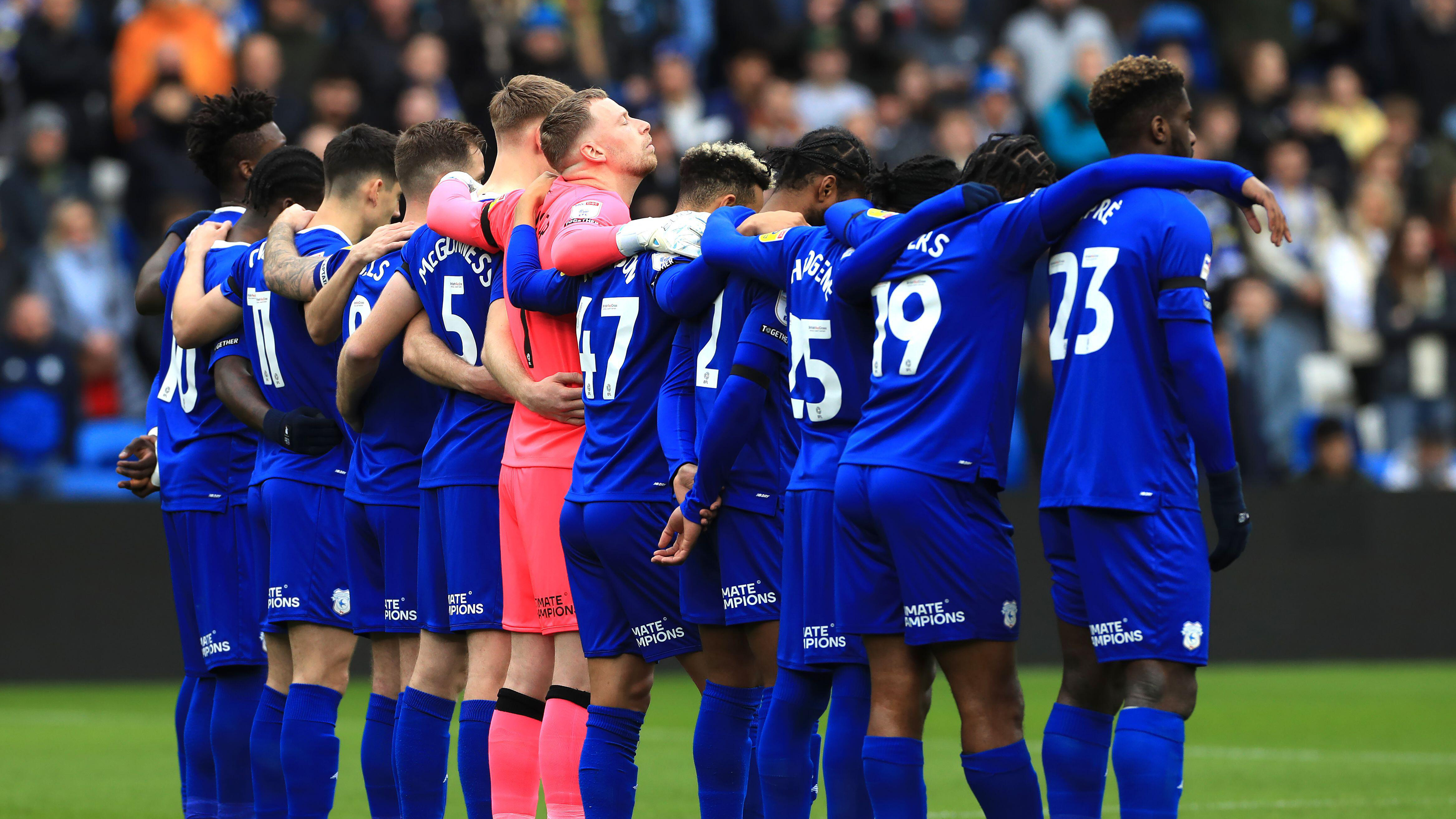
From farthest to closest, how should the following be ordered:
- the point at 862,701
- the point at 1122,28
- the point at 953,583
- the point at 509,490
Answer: the point at 1122,28, the point at 509,490, the point at 862,701, the point at 953,583

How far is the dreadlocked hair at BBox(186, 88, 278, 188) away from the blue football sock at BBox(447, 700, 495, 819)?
2.49 m

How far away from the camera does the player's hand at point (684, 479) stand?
18.2 feet

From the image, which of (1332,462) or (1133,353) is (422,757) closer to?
(1133,353)

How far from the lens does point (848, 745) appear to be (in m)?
5.33

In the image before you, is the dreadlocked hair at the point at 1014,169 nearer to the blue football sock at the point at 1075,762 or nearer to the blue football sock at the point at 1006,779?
the blue football sock at the point at 1075,762

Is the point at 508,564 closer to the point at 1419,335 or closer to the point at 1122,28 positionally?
the point at 1419,335

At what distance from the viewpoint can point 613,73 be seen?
16.4m

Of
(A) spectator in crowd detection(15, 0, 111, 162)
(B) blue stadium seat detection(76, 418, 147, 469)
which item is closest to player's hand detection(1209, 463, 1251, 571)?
(B) blue stadium seat detection(76, 418, 147, 469)

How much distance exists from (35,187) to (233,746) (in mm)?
9088

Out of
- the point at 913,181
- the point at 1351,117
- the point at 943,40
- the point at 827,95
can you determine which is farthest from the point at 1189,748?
the point at 1351,117

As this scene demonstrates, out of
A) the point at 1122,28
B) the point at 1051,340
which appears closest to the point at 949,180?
the point at 1051,340

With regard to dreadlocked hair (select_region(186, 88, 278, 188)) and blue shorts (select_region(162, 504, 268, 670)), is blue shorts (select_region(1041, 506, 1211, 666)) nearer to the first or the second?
blue shorts (select_region(162, 504, 268, 670))

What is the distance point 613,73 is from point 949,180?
11068 millimetres

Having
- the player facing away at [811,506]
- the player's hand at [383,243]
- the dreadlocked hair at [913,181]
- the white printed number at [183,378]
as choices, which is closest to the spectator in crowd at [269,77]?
the white printed number at [183,378]
